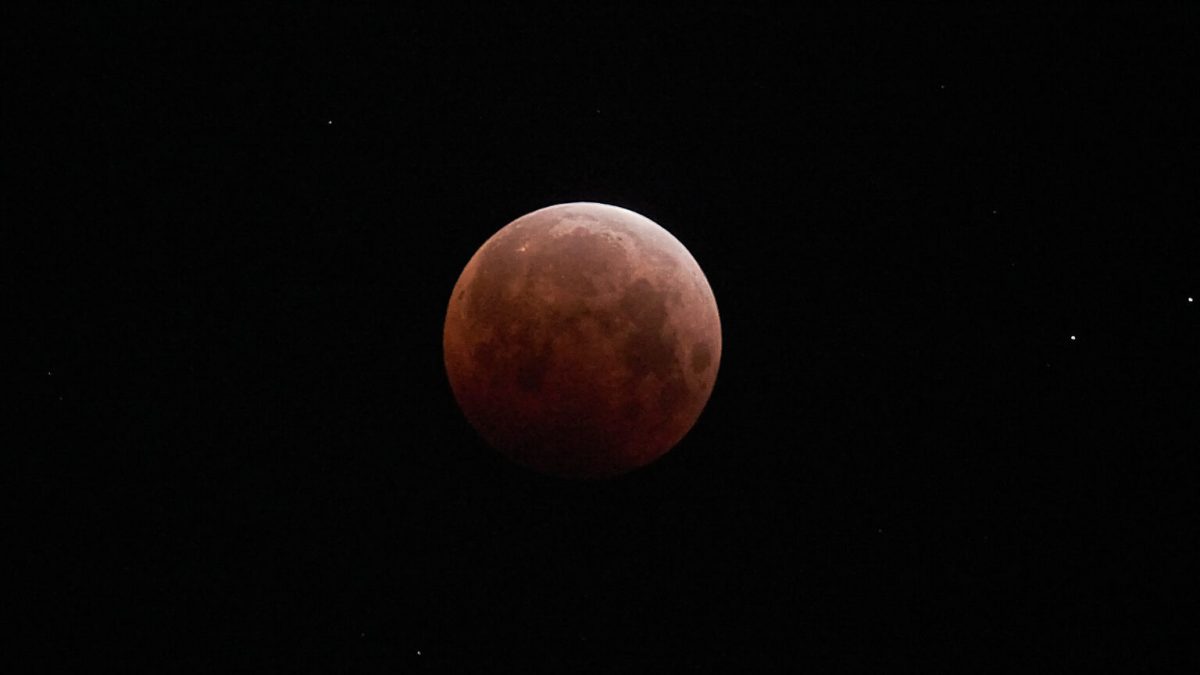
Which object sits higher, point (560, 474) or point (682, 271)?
point (682, 271)

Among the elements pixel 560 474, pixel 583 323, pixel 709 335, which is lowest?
pixel 560 474

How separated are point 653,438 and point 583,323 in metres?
0.71

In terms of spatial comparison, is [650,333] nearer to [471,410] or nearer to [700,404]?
[700,404]

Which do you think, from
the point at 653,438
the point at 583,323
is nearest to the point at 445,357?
the point at 583,323

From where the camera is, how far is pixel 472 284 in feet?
11.3

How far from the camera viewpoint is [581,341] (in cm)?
312

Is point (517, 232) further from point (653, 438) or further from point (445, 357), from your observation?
point (653, 438)

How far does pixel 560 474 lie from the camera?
11.6 feet

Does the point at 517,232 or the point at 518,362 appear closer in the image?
the point at 518,362

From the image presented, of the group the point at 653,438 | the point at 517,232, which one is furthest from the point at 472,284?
the point at 653,438

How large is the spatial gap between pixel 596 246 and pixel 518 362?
64 centimetres

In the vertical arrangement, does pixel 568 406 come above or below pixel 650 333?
below

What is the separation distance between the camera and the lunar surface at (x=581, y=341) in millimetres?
3146

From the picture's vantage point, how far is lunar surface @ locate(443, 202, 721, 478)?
124 inches
